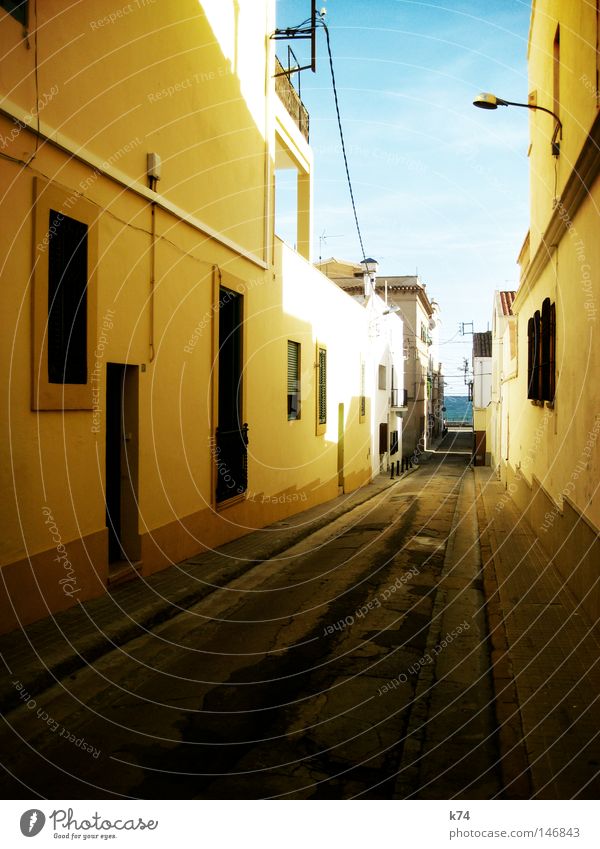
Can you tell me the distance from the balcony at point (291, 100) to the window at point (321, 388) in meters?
5.34

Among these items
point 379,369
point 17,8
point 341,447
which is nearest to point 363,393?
point 341,447

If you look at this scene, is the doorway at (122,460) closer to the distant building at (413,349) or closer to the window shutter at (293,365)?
the window shutter at (293,365)

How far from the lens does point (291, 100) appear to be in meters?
15.5

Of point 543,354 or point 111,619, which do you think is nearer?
point 111,619

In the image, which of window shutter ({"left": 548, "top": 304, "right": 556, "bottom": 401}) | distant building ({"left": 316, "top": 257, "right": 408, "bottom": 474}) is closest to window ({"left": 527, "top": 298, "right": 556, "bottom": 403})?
window shutter ({"left": 548, "top": 304, "right": 556, "bottom": 401})

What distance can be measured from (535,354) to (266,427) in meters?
4.91

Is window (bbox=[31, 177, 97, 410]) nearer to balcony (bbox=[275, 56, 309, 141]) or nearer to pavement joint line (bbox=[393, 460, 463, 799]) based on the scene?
pavement joint line (bbox=[393, 460, 463, 799])

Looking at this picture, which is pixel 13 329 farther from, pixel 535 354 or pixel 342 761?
pixel 535 354

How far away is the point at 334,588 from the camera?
27.3 ft

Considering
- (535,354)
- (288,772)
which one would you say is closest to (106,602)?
(288,772)

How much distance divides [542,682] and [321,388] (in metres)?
13.1

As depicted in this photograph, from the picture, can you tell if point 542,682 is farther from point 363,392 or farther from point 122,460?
point 363,392

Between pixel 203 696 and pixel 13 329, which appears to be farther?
pixel 13 329

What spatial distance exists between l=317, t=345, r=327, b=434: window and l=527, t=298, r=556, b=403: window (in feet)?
20.8
